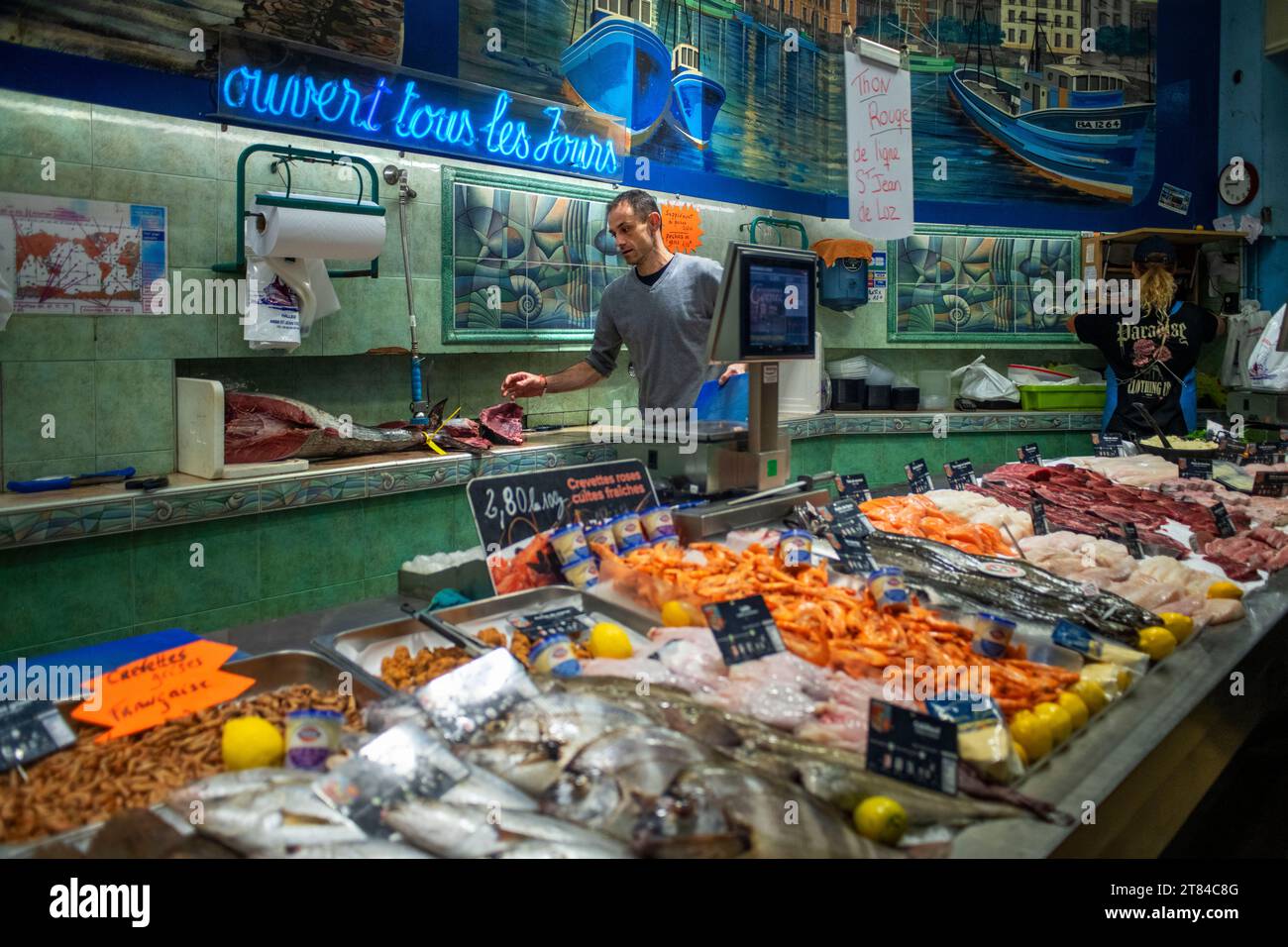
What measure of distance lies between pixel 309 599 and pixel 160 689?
290cm

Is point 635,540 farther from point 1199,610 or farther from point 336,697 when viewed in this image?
point 1199,610

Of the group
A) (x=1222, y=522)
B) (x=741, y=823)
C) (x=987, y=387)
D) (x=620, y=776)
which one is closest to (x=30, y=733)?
(x=620, y=776)

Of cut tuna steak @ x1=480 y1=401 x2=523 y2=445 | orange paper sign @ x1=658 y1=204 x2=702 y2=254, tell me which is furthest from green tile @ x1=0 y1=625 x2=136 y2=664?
orange paper sign @ x1=658 y1=204 x2=702 y2=254

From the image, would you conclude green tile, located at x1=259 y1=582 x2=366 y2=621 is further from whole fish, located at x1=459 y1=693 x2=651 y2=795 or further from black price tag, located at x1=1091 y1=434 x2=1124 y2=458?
black price tag, located at x1=1091 y1=434 x2=1124 y2=458

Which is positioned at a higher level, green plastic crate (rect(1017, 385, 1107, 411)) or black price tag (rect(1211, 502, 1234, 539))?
green plastic crate (rect(1017, 385, 1107, 411))

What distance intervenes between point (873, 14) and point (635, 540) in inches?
289

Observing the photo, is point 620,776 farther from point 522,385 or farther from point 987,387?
point 987,387

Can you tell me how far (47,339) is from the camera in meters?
4.30

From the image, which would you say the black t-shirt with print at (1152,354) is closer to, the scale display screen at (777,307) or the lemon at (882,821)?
the scale display screen at (777,307)

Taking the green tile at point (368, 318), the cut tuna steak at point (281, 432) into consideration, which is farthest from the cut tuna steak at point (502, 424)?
the cut tuna steak at point (281, 432)

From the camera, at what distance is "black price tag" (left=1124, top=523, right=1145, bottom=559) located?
3590 mm

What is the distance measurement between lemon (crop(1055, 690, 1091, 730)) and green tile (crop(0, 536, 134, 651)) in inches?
143

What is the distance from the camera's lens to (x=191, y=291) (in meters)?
4.70
